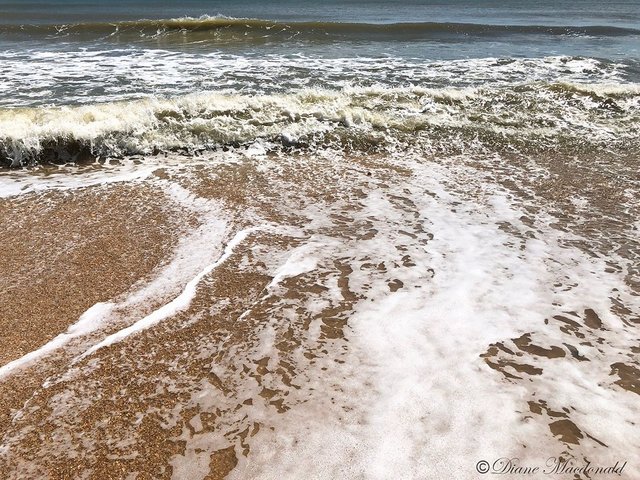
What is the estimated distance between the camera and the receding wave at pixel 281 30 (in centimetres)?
2094

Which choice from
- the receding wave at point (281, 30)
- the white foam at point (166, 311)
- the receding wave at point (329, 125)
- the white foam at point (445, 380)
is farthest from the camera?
the receding wave at point (281, 30)

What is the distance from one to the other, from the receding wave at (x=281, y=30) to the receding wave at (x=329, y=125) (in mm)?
12061

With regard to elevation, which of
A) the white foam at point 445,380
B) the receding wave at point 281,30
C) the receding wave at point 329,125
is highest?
the receding wave at point 281,30

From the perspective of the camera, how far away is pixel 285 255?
454cm

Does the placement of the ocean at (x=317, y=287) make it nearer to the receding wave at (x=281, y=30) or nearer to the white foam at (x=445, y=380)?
the white foam at (x=445, y=380)

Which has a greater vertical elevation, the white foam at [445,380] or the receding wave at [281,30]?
the receding wave at [281,30]

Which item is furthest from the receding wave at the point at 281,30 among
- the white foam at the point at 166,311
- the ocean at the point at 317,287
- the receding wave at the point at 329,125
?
the white foam at the point at 166,311

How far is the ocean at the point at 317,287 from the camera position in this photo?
267 cm

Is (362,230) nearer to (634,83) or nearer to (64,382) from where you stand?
(64,382)

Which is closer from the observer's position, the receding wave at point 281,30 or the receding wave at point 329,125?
the receding wave at point 329,125

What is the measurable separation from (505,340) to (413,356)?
0.71 meters

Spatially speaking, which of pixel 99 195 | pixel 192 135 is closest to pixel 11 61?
pixel 192 135

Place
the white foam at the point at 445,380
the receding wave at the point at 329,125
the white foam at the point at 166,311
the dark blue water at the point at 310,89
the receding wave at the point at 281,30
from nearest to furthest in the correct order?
the white foam at the point at 445,380 → the white foam at the point at 166,311 → the receding wave at the point at 329,125 → the dark blue water at the point at 310,89 → the receding wave at the point at 281,30

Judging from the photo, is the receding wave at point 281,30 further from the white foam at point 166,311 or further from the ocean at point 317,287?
the white foam at point 166,311
